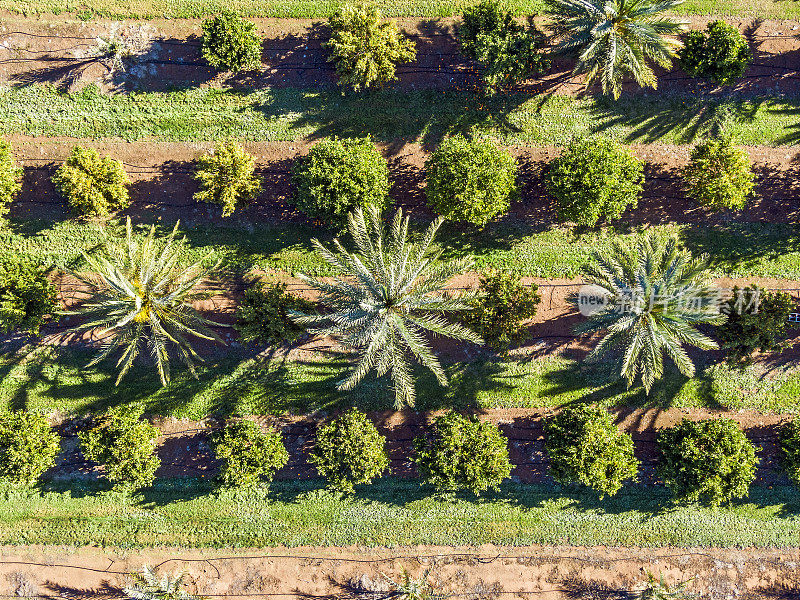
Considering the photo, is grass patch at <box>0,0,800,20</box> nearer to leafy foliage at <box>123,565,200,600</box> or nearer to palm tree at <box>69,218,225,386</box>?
palm tree at <box>69,218,225,386</box>

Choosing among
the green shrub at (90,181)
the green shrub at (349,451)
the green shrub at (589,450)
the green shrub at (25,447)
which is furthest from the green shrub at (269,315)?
the green shrub at (589,450)

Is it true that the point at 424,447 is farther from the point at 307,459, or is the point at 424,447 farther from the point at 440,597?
the point at 440,597

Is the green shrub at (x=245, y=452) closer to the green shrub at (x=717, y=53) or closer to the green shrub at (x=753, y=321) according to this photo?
the green shrub at (x=753, y=321)

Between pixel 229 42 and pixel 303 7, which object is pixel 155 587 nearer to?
pixel 229 42

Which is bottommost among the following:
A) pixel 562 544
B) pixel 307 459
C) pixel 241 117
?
pixel 562 544

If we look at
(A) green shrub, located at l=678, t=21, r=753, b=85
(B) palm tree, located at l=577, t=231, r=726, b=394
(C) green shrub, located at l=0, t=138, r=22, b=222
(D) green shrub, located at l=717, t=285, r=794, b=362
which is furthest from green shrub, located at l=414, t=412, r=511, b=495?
(C) green shrub, located at l=0, t=138, r=22, b=222

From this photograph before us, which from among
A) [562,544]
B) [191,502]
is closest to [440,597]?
[562,544]

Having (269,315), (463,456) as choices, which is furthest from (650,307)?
(269,315)
